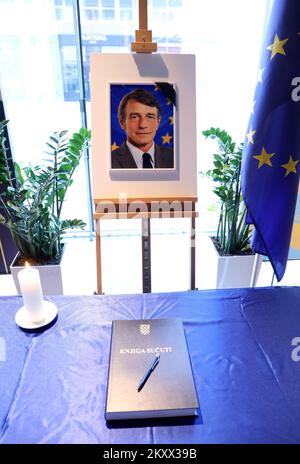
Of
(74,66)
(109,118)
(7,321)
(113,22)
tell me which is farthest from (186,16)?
(7,321)

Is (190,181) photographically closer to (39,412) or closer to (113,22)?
(39,412)

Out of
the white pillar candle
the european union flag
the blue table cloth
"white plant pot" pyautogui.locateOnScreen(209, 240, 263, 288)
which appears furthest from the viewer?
"white plant pot" pyautogui.locateOnScreen(209, 240, 263, 288)

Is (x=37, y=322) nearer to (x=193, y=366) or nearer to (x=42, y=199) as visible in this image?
(x=193, y=366)

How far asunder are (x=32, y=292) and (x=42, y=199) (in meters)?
0.93

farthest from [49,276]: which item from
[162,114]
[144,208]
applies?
[162,114]

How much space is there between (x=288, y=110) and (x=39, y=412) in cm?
134

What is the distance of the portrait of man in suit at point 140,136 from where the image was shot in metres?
1.54

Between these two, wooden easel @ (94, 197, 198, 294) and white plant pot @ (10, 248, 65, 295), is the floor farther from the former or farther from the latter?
wooden easel @ (94, 197, 198, 294)

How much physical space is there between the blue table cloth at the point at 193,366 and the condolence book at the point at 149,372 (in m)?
0.03

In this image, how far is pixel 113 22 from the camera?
2.39 m

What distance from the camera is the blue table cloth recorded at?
723 mm

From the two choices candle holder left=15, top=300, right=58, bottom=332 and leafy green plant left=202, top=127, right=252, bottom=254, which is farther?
leafy green plant left=202, top=127, right=252, bottom=254

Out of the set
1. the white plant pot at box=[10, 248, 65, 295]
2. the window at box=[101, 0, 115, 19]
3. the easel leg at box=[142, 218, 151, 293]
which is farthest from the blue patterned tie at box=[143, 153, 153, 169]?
the window at box=[101, 0, 115, 19]

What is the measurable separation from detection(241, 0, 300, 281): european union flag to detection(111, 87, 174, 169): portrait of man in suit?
389 mm
